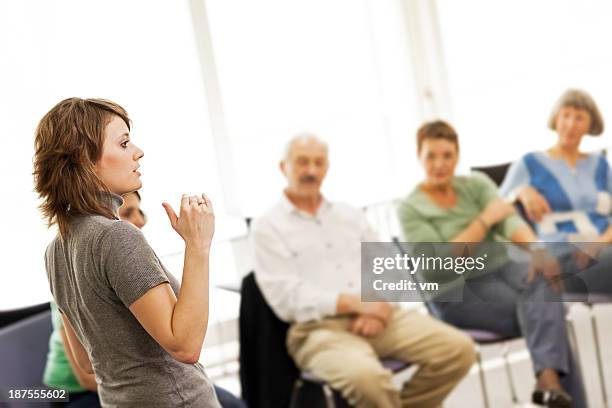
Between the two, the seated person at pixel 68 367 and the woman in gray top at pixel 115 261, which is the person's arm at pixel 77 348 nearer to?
the woman in gray top at pixel 115 261

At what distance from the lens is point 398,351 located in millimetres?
2393

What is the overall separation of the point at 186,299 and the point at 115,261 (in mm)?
109

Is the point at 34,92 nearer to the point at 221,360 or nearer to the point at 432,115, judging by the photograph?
the point at 221,360

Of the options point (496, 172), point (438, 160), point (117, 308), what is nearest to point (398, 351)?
point (438, 160)

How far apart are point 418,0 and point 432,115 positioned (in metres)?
0.64

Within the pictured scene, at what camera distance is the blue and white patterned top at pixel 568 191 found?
5.59ft

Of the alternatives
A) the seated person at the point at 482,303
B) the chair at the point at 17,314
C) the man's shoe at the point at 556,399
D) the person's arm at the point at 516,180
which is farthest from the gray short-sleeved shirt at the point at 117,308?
the man's shoe at the point at 556,399

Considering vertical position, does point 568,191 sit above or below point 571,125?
below

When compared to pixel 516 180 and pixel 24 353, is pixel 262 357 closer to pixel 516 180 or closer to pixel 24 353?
pixel 24 353

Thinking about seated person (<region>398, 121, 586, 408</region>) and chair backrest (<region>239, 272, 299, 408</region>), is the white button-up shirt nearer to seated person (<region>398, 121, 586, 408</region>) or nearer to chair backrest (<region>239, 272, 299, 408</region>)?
chair backrest (<region>239, 272, 299, 408</region>)

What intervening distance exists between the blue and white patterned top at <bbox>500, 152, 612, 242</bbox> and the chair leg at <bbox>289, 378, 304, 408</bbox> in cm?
85

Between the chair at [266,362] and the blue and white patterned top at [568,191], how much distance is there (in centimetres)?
71

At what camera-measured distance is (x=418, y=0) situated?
13.8 feet

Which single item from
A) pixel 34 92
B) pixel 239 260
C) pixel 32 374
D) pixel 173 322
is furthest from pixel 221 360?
pixel 173 322
